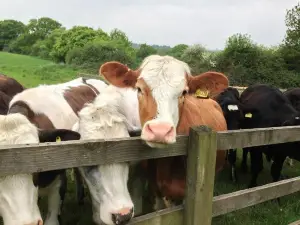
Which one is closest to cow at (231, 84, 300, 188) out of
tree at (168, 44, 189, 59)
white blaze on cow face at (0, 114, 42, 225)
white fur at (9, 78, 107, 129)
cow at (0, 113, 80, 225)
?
white fur at (9, 78, 107, 129)

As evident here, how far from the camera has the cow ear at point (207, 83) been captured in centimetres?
379

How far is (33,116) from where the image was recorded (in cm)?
397

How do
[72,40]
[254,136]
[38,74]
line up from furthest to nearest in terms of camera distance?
[72,40]
[38,74]
[254,136]

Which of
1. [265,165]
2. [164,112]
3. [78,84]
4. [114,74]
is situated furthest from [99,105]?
[265,165]

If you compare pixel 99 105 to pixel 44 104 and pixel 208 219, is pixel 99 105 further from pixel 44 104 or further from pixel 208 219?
pixel 208 219

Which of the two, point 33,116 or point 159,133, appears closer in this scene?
point 159,133

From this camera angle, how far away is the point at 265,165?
8.26m

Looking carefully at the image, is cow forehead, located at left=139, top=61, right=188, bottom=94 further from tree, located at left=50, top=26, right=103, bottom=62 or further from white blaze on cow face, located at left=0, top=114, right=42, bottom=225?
tree, located at left=50, top=26, right=103, bottom=62

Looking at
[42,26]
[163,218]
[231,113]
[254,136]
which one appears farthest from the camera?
[42,26]

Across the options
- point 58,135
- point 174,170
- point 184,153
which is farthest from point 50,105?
point 184,153

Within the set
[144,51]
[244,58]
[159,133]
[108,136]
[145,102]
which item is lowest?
[108,136]

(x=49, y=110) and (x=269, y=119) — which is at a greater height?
(x=49, y=110)

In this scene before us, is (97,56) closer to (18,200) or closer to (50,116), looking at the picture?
(50,116)

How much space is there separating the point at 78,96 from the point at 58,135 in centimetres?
245
